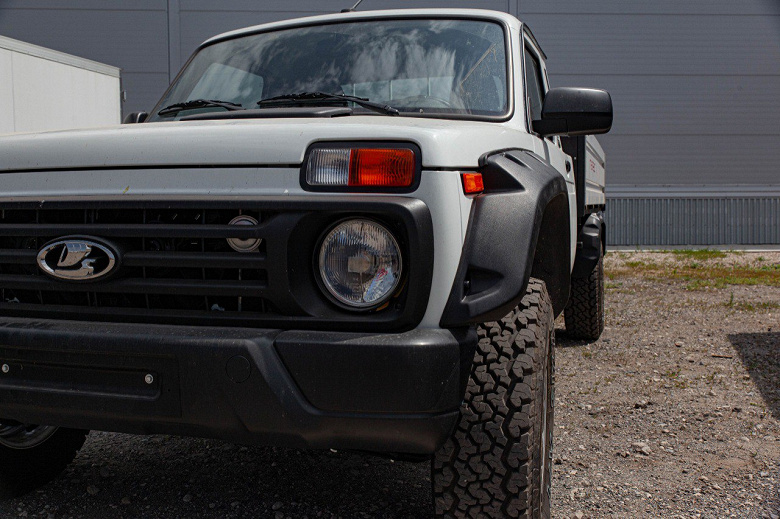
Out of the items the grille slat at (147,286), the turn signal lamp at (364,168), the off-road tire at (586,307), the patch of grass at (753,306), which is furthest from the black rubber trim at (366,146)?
the patch of grass at (753,306)

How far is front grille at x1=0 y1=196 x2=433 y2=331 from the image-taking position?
1.68 meters

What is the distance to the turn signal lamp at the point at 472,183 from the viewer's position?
5.82 feet

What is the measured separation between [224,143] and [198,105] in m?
1.02

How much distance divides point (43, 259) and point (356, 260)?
0.87 metres

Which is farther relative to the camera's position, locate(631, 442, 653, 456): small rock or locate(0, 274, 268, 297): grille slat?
locate(631, 442, 653, 456): small rock

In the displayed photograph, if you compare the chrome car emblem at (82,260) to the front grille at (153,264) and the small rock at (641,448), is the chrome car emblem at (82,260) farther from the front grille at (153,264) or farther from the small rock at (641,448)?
the small rock at (641,448)

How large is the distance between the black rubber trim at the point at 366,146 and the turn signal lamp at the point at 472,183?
0.15 metres

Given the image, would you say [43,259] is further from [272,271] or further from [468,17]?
[468,17]

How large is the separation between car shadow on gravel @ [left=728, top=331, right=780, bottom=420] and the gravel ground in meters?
0.02

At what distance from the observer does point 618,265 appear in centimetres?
1223

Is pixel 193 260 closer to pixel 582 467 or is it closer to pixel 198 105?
pixel 198 105

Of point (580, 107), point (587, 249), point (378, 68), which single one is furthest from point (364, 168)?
point (587, 249)

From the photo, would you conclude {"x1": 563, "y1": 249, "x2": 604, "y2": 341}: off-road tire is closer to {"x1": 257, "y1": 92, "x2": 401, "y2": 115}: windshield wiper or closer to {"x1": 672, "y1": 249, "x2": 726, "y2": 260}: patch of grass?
{"x1": 257, "y1": 92, "x2": 401, "y2": 115}: windshield wiper

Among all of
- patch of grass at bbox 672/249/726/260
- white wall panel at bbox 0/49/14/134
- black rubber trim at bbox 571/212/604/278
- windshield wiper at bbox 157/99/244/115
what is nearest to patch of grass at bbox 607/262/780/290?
patch of grass at bbox 672/249/726/260
